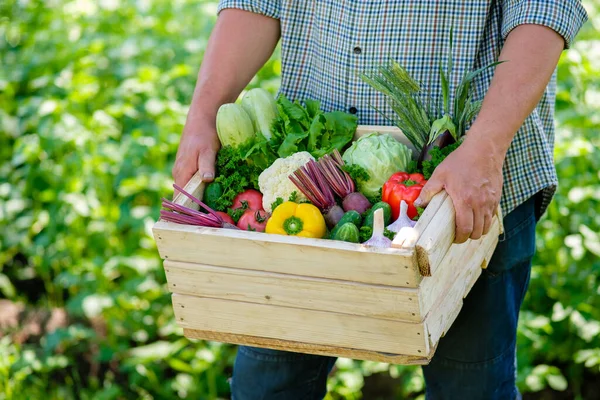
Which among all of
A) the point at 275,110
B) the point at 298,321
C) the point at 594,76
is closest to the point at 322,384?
the point at 298,321

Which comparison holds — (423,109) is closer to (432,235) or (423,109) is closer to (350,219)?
(350,219)

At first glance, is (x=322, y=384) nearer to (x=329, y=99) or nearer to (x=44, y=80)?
(x=329, y=99)

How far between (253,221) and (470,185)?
23.4 inches

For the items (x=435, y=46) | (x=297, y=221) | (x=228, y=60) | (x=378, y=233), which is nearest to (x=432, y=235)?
(x=378, y=233)

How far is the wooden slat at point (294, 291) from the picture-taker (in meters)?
1.98

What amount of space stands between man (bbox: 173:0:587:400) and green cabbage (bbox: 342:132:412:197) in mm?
220

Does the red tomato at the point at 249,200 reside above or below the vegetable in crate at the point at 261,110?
below

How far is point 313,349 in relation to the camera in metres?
2.17

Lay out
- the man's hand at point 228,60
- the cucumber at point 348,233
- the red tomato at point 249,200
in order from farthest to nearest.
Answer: the man's hand at point 228,60
the red tomato at point 249,200
the cucumber at point 348,233

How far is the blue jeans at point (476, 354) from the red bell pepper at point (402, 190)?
437mm

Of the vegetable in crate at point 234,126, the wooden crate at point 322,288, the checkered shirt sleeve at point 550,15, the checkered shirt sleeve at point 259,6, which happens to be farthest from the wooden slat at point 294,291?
the checkered shirt sleeve at point 259,6

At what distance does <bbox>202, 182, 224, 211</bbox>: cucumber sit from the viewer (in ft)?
7.75

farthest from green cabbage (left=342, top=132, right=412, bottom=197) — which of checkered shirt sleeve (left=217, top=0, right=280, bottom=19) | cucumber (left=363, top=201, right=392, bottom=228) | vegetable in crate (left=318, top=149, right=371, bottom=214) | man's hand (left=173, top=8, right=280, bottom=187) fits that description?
checkered shirt sleeve (left=217, top=0, right=280, bottom=19)

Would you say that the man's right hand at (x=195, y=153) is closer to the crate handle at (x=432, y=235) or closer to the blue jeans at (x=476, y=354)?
the blue jeans at (x=476, y=354)
